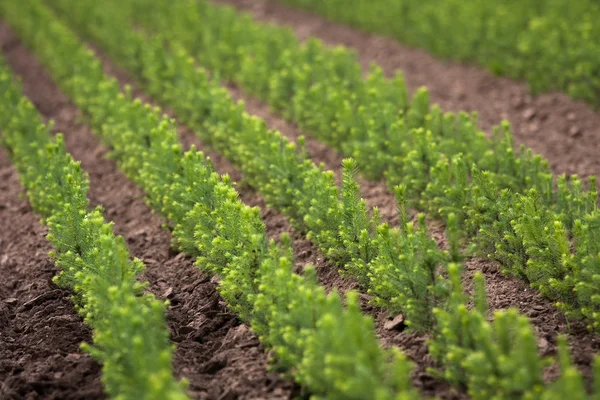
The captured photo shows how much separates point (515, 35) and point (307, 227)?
518 cm

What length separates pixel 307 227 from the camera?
6031 mm

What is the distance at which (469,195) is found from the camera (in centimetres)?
571

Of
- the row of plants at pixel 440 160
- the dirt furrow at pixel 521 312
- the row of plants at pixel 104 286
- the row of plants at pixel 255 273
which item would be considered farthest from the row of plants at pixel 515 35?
the row of plants at pixel 104 286

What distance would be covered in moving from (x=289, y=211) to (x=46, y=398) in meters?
2.52

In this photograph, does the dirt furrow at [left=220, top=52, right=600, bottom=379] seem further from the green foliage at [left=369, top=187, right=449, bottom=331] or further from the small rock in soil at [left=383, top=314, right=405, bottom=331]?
the green foliage at [left=369, top=187, right=449, bottom=331]

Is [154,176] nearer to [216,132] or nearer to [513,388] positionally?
[216,132]

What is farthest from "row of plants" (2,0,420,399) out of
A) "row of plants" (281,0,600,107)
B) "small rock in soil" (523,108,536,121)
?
"row of plants" (281,0,600,107)

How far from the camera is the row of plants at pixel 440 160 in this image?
4.80 metres

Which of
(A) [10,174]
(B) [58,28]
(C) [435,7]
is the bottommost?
(A) [10,174]

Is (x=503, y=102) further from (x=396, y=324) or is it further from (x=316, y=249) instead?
(x=396, y=324)

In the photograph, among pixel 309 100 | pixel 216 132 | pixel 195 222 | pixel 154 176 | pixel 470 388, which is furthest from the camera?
pixel 309 100

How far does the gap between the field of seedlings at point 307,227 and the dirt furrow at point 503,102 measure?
0.04m

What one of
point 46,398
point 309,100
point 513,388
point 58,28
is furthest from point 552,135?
point 58,28

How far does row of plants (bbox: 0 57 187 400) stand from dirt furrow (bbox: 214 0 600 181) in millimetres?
4603
